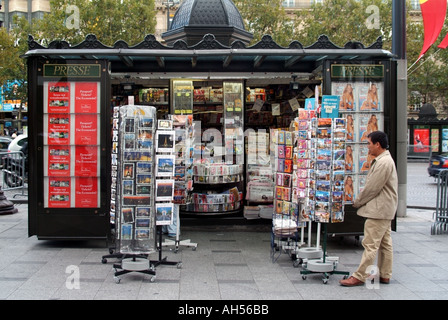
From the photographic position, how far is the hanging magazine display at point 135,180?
623cm

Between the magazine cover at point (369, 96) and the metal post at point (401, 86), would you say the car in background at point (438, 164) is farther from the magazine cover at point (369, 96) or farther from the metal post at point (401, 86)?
the magazine cover at point (369, 96)

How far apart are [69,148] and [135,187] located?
2064 millimetres

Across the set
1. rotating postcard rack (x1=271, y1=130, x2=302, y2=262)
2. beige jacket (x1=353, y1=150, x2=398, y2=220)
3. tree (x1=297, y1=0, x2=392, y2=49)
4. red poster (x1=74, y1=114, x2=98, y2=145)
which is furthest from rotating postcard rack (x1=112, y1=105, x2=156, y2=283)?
tree (x1=297, y1=0, x2=392, y2=49)

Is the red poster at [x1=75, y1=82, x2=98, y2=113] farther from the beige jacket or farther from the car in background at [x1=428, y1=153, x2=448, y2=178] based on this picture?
the car in background at [x1=428, y1=153, x2=448, y2=178]

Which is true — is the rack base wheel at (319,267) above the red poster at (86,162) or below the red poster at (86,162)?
below

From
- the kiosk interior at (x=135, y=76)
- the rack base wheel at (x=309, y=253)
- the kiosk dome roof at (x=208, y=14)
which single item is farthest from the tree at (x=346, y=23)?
the rack base wheel at (x=309, y=253)

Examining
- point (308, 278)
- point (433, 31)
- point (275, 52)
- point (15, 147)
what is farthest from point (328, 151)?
point (15, 147)

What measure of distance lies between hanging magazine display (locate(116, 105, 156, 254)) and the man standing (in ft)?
8.54

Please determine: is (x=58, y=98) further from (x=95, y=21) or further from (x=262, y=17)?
(x=262, y=17)

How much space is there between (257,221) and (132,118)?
4323 millimetres

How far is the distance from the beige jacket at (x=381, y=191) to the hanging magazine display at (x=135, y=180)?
270cm

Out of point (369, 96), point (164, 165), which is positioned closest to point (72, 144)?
point (164, 165)

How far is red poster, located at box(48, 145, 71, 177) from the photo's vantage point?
7.79 metres

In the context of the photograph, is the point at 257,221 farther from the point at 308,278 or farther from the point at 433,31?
the point at 433,31
